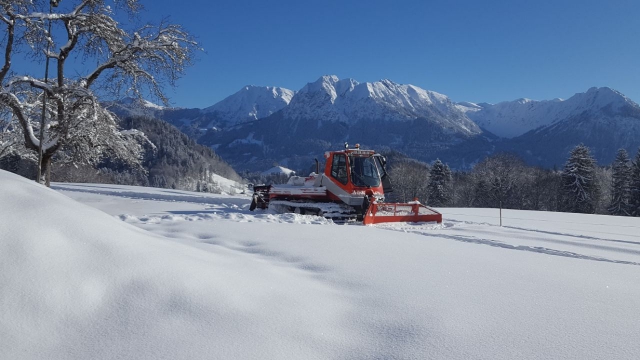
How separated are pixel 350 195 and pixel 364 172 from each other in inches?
46.0

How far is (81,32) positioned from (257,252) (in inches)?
441

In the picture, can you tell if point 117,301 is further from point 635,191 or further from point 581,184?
point 635,191

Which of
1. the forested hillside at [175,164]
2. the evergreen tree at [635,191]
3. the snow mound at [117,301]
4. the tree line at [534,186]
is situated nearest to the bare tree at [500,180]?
the tree line at [534,186]

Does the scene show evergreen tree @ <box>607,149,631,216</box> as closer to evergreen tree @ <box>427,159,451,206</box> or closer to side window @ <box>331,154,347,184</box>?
evergreen tree @ <box>427,159,451,206</box>

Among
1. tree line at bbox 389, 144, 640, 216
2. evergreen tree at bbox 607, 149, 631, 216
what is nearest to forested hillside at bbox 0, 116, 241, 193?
tree line at bbox 389, 144, 640, 216

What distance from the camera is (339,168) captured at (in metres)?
14.2

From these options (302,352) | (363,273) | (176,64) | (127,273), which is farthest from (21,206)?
(176,64)

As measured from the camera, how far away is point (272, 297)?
3.35 meters

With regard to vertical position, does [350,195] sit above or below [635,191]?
below

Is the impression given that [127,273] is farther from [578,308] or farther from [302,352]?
[578,308]

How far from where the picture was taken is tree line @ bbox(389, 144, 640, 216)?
43375mm

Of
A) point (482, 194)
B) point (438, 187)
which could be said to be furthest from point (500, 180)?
point (438, 187)

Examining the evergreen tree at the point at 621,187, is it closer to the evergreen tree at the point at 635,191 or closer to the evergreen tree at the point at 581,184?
the evergreen tree at the point at 635,191

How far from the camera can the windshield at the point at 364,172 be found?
13.8 metres
